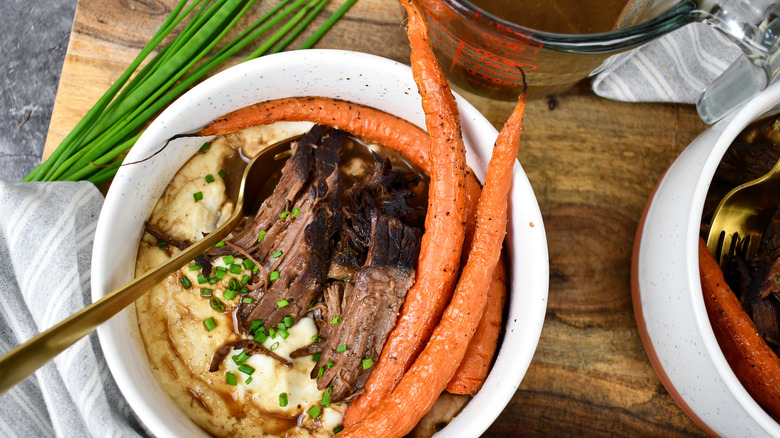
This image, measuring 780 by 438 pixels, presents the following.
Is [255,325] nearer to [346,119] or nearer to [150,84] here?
[346,119]

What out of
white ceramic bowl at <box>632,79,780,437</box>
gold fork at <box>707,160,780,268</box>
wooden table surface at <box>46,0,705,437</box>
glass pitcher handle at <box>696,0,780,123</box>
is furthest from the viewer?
wooden table surface at <box>46,0,705,437</box>

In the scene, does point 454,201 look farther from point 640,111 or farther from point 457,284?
point 640,111

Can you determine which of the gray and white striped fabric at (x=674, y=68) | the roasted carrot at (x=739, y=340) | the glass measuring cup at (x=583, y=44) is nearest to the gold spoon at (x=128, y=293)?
the glass measuring cup at (x=583, y=44)

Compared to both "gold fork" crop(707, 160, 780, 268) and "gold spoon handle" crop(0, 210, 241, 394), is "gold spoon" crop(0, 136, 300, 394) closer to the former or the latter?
"gold spoon handle" crop(0, 210, 241, 394)

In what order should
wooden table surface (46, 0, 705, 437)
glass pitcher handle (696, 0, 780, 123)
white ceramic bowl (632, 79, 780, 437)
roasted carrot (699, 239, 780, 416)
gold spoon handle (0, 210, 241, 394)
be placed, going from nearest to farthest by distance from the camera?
gold spoon handle (0, 210, 241, 394) < glass pitcher handle (696, 0, 780, 123) < white ceramic bowl (632, 79, 780, 437) < roasted carrot (699, 239, 780, 416) < wooden table surface (46, 0, 705, 437)

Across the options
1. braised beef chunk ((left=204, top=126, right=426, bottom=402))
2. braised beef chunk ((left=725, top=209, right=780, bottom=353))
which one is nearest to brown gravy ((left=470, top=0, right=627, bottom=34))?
braised beef chunk ((left=204, top=126, right=426, bottom=402))
